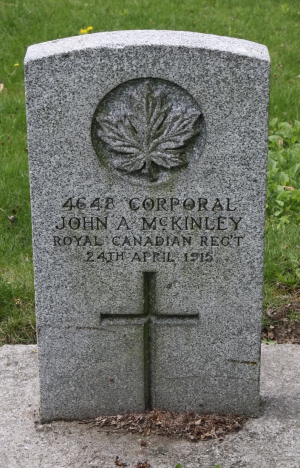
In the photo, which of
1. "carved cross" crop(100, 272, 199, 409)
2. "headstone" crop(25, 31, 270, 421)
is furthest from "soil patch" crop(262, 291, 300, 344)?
"carved cross" crop(100, 272, 199, 409)

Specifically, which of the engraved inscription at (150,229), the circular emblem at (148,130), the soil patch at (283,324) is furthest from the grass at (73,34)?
the circular emblem at (148,130)

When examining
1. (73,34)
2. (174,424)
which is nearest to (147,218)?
(174,424)

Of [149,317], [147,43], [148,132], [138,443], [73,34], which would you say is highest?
[73,34]

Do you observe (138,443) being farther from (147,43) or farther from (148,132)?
(147,43)

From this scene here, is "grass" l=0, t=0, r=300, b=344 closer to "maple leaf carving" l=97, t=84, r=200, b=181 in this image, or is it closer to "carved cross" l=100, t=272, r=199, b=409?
"carved cross" l=100, t=272, r=199, b=409

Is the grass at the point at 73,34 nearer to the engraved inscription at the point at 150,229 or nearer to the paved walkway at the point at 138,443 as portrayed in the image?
the paved walkway at the point at 138,443

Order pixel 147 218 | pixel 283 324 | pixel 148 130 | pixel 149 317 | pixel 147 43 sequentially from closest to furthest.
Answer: pixel 147 43 → pixel 148 130 → pixel 147 218 → pixel 149 317 → pixel 283 324

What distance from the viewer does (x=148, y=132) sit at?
2.62 meters

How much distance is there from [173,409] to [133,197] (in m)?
0.95

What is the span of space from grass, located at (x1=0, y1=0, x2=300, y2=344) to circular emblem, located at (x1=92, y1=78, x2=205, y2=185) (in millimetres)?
1379

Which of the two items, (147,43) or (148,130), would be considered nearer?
(147,43)

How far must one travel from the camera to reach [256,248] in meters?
2.77

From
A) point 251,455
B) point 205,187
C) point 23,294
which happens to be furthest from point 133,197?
point 23,294

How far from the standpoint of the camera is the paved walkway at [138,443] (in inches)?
107
